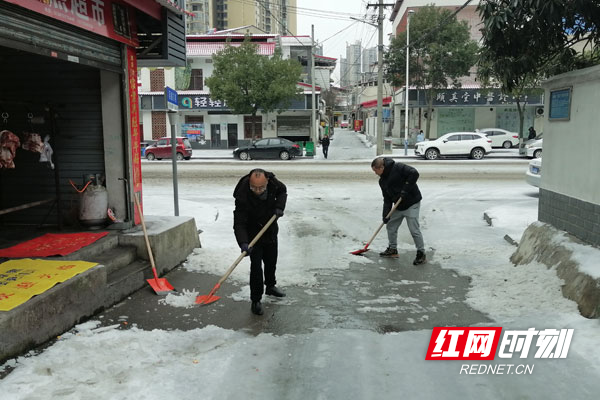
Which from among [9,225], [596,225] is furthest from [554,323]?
[9,225]

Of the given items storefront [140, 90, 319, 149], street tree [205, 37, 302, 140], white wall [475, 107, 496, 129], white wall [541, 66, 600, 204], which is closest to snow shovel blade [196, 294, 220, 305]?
white wall [541, 66, 600, 204]

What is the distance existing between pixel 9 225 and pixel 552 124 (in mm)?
7744

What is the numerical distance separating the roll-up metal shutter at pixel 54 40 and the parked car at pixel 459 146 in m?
22.4

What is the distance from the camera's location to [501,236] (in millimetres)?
9352

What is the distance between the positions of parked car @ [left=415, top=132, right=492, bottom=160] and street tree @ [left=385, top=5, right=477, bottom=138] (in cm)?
764

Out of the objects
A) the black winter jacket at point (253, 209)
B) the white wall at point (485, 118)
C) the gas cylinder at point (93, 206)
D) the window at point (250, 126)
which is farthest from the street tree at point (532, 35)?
the white wall at point (485, 118)

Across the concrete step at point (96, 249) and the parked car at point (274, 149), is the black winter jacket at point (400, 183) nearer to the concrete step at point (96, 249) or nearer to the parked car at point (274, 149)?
the concrete step at point (96, 249)

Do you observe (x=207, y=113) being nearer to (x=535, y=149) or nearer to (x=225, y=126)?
(x=225, y=126)

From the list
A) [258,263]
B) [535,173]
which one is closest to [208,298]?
[258,263]

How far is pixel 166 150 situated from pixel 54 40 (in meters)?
24.5

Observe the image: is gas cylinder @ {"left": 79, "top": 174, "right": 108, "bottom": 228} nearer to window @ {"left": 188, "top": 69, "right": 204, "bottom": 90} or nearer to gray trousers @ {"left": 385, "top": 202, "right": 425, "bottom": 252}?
gray trousers @ {"left": 385, "top": 202, "right": 425, "bottom": 252}

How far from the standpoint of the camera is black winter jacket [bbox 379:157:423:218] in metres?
7.54

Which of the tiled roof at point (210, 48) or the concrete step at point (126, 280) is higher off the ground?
the tiled roof at point (210, 48)

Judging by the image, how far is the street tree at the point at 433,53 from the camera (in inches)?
1280
